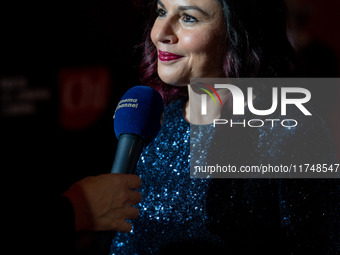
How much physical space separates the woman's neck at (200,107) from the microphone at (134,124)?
0.85ft

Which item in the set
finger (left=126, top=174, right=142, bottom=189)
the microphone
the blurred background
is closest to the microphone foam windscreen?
the microphone

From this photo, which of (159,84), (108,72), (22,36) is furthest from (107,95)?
(159,84)

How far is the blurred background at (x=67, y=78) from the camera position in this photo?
2215 millimetres

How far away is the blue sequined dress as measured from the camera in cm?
112

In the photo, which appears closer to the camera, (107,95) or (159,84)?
(159,84)

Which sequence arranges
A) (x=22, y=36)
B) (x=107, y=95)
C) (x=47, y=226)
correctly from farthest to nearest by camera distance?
1. (x=107, y=95)
2. (x=22, y=36)
3. (x=47, y=226)

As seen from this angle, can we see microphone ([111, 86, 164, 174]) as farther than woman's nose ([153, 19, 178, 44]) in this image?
No

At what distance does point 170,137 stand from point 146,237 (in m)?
0.31

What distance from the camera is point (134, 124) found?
2.99ft

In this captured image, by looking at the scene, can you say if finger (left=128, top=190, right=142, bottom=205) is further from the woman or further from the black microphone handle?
the woman

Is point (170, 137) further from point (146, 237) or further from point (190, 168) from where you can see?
point (146, 237)

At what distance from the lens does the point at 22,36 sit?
7.36 ft

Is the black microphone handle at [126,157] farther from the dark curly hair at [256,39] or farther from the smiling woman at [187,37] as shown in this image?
the dark curly hair at [256,39]

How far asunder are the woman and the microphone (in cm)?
20
